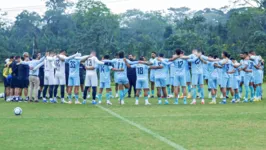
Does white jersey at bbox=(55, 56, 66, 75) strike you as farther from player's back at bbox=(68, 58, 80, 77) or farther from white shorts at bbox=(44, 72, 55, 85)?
player's back at bbox=(68, 58, 80, 77)

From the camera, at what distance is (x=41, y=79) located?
85.6 feet

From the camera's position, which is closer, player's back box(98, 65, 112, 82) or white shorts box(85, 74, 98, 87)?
white shorts box(85, 74, 98, 87)

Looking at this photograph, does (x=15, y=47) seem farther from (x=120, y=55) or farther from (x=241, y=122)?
(x=241, y=122)

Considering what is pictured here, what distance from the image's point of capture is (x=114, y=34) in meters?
74.1

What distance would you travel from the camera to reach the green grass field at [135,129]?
1120cm

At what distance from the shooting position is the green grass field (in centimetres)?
1120

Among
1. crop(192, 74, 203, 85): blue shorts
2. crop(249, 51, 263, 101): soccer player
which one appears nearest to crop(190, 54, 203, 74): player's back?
crop(192, 74, 203, 85): blue shorts

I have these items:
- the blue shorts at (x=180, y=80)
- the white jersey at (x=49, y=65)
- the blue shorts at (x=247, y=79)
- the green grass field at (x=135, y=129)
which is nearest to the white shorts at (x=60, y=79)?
the white jersey at (x=49, y=65)

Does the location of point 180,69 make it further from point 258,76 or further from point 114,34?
point 114,34

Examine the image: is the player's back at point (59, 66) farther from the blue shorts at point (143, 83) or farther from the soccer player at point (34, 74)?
the blue shorts at point (143, 83)

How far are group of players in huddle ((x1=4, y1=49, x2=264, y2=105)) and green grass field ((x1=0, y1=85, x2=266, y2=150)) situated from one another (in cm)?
257

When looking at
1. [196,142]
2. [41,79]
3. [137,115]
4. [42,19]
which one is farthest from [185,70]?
[42,19]

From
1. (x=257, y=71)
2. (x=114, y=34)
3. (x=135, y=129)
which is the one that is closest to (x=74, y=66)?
(x=257, y=71)

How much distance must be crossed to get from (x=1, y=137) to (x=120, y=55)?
379 inches
